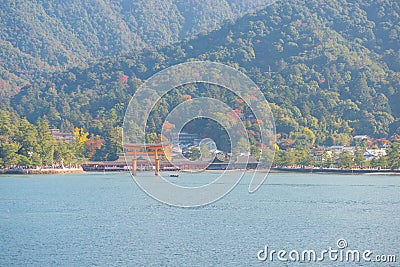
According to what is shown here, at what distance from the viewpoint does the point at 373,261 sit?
26.3 m

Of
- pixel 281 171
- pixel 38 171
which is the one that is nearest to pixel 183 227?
pixel 38 171

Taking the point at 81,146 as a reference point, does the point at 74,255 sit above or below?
below

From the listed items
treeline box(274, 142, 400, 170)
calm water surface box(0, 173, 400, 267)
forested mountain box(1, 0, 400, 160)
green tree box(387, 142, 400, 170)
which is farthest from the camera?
forested mountain box(1, 0, 400, 160)

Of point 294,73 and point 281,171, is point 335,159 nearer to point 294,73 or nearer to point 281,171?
point 281,171

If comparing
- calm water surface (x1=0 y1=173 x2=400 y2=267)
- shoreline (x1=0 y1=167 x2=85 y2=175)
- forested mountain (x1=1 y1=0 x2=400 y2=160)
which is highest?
forested mountain (x1=1 y1=0 x2=400 y2=160)

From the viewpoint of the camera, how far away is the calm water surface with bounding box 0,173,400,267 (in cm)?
2705

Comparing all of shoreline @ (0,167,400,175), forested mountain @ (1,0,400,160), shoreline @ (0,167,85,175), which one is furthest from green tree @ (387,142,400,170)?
shoreline @ (0,167,85,175)

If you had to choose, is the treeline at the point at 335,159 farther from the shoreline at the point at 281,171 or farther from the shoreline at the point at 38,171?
the shoreline at the point at 38,171

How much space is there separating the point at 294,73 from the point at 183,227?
8931 centimetres

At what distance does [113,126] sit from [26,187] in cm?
4886

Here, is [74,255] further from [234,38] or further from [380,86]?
[234,38]

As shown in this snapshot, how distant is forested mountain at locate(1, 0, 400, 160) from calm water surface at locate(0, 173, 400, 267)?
5118cm

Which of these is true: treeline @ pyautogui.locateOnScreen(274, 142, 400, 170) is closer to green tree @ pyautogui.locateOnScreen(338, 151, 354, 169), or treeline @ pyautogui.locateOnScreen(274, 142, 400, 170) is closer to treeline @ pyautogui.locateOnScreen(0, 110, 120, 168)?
green tree @ pyautogui.locateOnScreen(338, 151, 354, 169)

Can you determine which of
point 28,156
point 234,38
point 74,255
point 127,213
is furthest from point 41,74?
point 74,255
